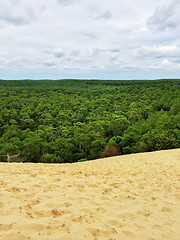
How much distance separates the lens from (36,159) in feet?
107

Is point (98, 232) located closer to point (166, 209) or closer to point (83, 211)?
point (83, 211)

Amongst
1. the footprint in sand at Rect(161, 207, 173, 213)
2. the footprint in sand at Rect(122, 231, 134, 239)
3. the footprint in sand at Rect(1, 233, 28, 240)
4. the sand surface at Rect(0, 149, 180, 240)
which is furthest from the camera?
the footprint in sand at Rect(161, 207, 173, 213)

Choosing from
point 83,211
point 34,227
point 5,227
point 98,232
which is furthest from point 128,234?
point 5,227

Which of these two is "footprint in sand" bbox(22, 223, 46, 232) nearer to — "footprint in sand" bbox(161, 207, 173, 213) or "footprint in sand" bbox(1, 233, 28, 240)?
"footprint in sand" bbox(1, 233, 28, 240)

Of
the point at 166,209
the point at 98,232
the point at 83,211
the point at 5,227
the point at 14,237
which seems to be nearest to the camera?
the point at 14,237

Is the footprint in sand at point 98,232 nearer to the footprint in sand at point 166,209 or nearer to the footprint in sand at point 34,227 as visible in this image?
the footprint in sand at point 34,227

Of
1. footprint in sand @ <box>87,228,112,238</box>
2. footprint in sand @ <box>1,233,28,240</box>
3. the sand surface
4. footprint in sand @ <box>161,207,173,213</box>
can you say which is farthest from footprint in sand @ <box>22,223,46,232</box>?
footprint in sand @ <box>161,207,173,213</box>

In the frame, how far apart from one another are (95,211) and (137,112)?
192 ft

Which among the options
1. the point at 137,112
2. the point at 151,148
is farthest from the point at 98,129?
the point at 137,112

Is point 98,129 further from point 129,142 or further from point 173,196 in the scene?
point 173,196

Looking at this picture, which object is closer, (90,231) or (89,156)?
(90,231)

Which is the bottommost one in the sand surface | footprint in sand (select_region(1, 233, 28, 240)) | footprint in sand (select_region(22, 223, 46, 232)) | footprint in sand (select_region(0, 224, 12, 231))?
the sand surface

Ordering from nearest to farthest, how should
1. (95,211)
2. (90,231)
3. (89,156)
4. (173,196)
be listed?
(90,231)
(95,211)
(173,196)
(89,156)

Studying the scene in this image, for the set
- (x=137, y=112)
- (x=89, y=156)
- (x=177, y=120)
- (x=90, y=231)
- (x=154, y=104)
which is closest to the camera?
(x=90, y=231)
